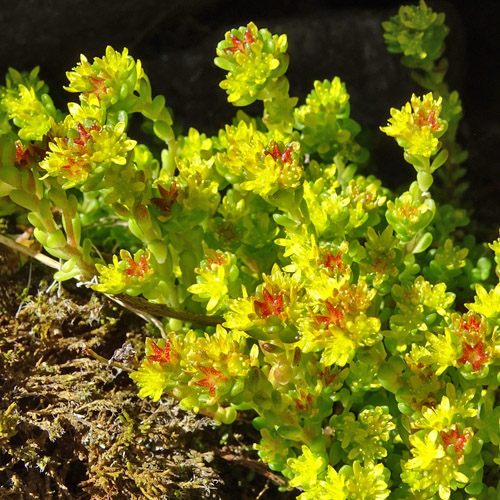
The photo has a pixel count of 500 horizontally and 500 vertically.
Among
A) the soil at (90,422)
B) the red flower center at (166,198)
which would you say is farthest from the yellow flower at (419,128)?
the soil at (90,422)

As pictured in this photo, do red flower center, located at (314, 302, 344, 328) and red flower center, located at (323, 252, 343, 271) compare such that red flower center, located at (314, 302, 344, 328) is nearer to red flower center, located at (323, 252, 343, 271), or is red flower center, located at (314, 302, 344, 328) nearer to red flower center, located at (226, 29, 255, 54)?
red flower center, located at (323, 252, 343, 271)

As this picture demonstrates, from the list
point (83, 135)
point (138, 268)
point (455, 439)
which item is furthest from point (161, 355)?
point (455, 439)

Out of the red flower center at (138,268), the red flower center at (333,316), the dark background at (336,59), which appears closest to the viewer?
the red flower center at (333,316)

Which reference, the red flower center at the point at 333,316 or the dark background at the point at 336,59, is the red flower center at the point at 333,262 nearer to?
the red flower center at the point at 333,316

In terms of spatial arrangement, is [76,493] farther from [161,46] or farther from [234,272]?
[161,46]

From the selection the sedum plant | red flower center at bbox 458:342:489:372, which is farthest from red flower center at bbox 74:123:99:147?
red flower center at bbox 458:342:489:372

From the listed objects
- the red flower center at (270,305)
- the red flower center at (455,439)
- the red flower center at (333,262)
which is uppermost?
the red flower center at (333,262)
